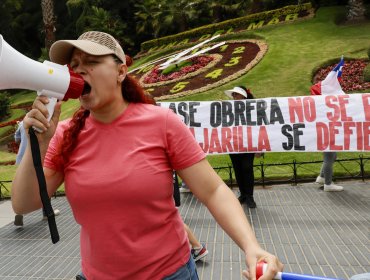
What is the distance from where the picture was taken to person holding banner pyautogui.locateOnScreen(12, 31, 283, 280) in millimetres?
1588

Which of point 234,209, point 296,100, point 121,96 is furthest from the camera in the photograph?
point 296,100

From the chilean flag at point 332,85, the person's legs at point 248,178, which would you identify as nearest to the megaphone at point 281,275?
the person's legs at point 248,178

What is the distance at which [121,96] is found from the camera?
1.76 metres

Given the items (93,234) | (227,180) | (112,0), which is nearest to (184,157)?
(93,234)

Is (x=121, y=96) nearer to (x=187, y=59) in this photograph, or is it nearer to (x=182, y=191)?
(x=182, y=191)

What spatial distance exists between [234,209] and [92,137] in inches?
25.6

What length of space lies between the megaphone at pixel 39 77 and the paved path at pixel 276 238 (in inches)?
123

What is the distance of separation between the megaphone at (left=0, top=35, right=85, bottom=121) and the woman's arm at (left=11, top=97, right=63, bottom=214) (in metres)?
0.04

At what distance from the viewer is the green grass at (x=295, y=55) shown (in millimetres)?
12680

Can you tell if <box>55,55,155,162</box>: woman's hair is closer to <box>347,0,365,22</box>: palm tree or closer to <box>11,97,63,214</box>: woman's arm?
<box>11,97,63,214</box>: woman's arm

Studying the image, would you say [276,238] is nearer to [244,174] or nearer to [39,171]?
[244,174]

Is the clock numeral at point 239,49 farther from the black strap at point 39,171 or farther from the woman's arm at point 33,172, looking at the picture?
the black strap at point 39,171

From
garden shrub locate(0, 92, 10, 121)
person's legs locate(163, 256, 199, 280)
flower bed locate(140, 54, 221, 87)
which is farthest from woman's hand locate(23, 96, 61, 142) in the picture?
garden shrub locate(0, 92, 10, 121)

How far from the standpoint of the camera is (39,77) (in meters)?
1.50
